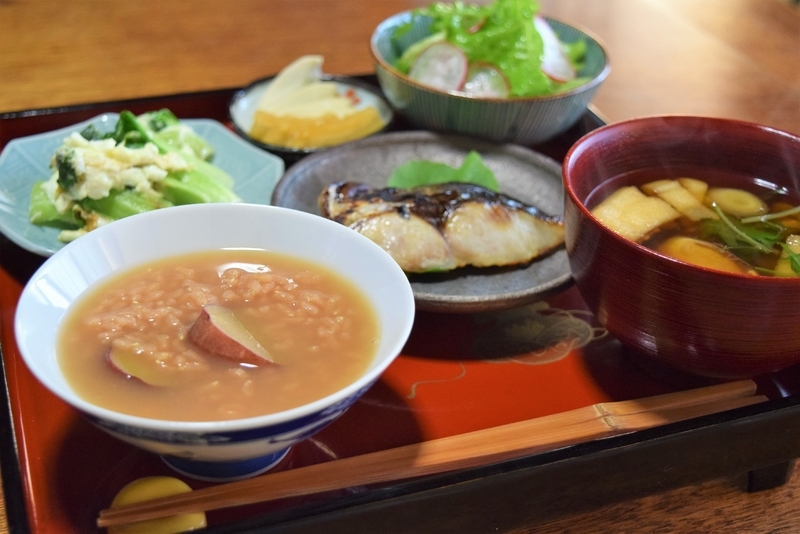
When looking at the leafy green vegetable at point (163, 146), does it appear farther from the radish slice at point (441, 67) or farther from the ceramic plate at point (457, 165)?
the radish slice at point (441, 67)

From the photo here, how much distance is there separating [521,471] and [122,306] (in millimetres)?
762

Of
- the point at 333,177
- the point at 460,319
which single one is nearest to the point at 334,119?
the point at 333,177

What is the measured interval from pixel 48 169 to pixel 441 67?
4.39 ft

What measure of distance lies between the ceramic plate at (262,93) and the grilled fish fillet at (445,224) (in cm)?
39

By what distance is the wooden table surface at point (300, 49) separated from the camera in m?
2.71

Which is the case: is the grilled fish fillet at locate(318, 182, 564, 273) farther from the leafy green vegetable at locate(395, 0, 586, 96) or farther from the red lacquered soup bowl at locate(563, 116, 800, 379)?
the leafy green vegetable at locate(395, 0, 586, 96)

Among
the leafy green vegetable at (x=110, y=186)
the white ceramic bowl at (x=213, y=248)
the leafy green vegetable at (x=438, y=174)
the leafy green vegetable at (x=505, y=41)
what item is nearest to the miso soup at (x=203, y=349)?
the white ceramic bowl at (x=213, y=248)

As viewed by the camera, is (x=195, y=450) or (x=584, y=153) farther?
(x=584, y=153)

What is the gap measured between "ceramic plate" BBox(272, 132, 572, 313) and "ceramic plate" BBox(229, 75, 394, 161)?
169mm

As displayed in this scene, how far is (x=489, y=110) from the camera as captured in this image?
7.25 feet

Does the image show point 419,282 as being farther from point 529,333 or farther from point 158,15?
point 158,15

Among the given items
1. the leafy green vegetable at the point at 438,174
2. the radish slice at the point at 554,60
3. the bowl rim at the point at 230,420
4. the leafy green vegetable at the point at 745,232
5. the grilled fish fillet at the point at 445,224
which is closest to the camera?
the bowl rim at the point at 230,420

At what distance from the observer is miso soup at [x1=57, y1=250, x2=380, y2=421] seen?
1062 mm

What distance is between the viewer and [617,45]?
3400 mm
